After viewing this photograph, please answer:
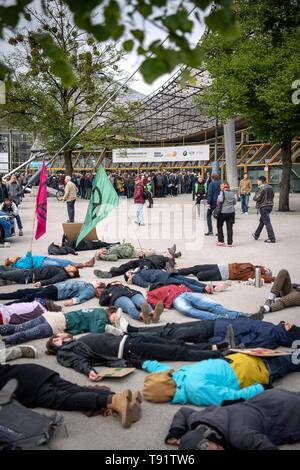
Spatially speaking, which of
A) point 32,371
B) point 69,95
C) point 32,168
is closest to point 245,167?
point 69,95

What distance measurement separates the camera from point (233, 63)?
20.8 m

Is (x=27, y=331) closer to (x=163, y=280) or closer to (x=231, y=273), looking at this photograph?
(x=163, y=280)

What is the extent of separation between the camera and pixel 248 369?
16.3 ft

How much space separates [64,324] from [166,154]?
37.0 m

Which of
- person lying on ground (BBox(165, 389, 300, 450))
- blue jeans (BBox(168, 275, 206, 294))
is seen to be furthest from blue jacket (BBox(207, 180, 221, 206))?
person lying on ground (BBox(165, 389, 300, 450))

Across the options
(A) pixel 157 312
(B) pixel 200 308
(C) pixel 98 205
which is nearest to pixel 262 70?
(C) pixel 98 205

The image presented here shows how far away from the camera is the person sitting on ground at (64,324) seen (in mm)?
6594

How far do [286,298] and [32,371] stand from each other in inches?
178

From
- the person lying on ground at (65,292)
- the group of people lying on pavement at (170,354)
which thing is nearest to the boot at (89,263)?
the group of people lying on pavement at (170,354)

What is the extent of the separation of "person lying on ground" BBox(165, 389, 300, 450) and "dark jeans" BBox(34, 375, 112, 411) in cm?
75

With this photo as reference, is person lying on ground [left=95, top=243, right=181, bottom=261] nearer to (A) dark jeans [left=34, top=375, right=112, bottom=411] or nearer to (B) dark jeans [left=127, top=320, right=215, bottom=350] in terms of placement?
(B) dark jeans [left=127, top=320, right=215, bottom=350]

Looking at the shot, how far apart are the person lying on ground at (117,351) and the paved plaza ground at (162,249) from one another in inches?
5.3

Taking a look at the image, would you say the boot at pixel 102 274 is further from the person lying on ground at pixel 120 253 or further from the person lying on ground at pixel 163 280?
the person lying on ground at pixel 120 253

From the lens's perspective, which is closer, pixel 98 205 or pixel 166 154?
pixel 98 205
